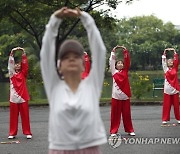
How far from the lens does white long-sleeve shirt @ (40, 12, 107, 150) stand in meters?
→ 3.38

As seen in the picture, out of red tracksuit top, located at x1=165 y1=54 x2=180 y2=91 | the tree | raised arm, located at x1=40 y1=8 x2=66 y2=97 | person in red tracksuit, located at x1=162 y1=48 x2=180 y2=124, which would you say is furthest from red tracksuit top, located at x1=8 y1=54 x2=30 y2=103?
the tree

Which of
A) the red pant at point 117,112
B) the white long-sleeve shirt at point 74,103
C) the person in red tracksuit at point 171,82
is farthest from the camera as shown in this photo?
the person in red tracksuit at point 171,82

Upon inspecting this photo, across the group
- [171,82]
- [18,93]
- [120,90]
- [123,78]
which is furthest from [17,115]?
[171,82]

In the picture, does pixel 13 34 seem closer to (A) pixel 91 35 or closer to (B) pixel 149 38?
(B) pixel 149 38

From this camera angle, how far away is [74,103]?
3.39 m

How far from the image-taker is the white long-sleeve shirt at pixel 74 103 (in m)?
3.38

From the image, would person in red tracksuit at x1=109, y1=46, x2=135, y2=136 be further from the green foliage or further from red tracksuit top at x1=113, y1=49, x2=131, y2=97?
the green foliage

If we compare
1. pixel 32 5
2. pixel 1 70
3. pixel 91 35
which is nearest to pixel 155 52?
pixel 1 70

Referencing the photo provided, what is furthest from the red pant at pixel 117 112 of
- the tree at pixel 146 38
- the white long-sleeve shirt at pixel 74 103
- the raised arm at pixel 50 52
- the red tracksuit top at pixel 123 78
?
the tree at pixel 146 38

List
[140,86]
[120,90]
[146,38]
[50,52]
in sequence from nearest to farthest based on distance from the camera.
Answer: [50,52] → [120,90] → [140,86] → [146,38]
